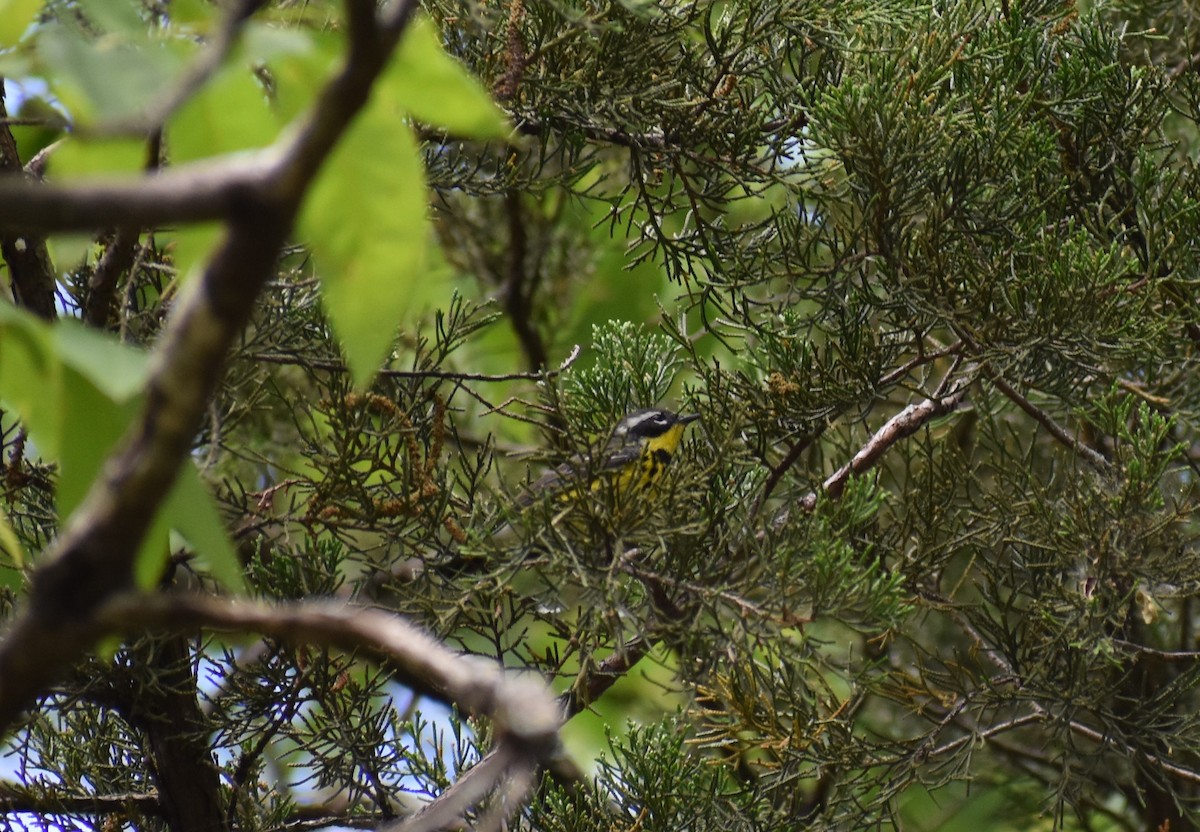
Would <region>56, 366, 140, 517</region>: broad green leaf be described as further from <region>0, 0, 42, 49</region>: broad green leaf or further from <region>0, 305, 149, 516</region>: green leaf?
<region>0, 0, 42, 49</region>: broad green leaf

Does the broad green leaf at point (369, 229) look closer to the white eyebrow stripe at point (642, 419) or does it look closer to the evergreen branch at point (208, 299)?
the evergreen branch at point (208, 299)

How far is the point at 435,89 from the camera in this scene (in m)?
0.81

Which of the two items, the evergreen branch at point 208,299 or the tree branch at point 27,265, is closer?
the evergreen branch at point 208,299

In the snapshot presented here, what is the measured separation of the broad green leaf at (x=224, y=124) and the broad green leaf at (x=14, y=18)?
0.18 m

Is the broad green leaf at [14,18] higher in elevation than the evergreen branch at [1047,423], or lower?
higher

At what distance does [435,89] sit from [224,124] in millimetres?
191

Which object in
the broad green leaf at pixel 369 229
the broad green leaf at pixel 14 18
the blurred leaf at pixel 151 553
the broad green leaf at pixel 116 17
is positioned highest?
the broad green leaf at pixel 14 18

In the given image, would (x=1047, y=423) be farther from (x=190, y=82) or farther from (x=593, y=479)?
(x=190, y=82)

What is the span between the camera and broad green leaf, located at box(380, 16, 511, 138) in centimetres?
80

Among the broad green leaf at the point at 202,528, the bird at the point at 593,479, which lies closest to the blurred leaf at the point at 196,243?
the broad green leaf at the point at 202,528

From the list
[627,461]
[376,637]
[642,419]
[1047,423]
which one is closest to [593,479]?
[627,461]

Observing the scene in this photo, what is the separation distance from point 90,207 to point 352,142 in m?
0.21

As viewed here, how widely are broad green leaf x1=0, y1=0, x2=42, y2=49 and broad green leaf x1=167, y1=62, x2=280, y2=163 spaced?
184 mm

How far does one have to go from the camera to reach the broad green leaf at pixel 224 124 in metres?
0.89
